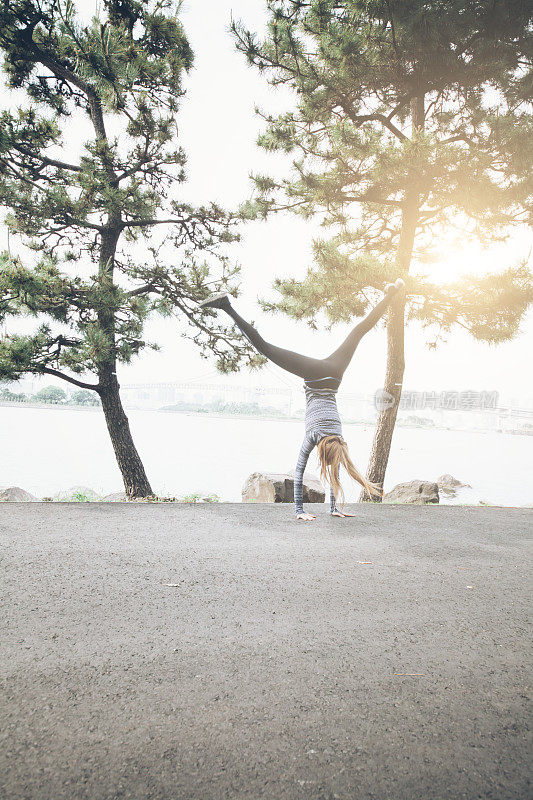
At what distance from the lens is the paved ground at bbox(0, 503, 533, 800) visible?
1248 mm

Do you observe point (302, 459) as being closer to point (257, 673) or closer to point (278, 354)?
point (278, 354)

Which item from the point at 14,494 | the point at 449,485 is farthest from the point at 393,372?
the point at 449,485

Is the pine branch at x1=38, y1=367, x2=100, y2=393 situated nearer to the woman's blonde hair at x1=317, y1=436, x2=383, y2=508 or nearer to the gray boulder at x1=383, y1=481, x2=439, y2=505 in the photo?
the woman's blonde hair at x1=317, y1=436, x2=383, y2=508

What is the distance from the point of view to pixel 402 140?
6.39 m

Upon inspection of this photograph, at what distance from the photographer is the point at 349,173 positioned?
722 cm

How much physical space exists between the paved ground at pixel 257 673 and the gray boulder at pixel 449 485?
1436 cm

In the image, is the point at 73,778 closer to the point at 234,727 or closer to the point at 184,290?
the point at 234,727

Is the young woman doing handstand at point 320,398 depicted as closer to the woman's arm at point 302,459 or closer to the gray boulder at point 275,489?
the woman's arm at point 302,459

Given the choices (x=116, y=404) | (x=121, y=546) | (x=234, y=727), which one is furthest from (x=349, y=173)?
(x=234, y=727)

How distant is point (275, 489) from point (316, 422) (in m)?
2.18

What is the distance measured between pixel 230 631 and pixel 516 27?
353 inches

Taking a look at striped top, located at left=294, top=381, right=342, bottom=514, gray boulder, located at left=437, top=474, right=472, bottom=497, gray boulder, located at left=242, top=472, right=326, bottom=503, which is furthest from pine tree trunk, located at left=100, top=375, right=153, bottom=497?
gray boulder, located at left=437, top=474, right=472, bottom=497

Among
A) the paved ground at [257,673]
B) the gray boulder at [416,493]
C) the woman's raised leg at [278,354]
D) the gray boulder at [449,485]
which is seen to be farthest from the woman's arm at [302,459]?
the gray boulder at [449,485]

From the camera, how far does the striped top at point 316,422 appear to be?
173 inches
